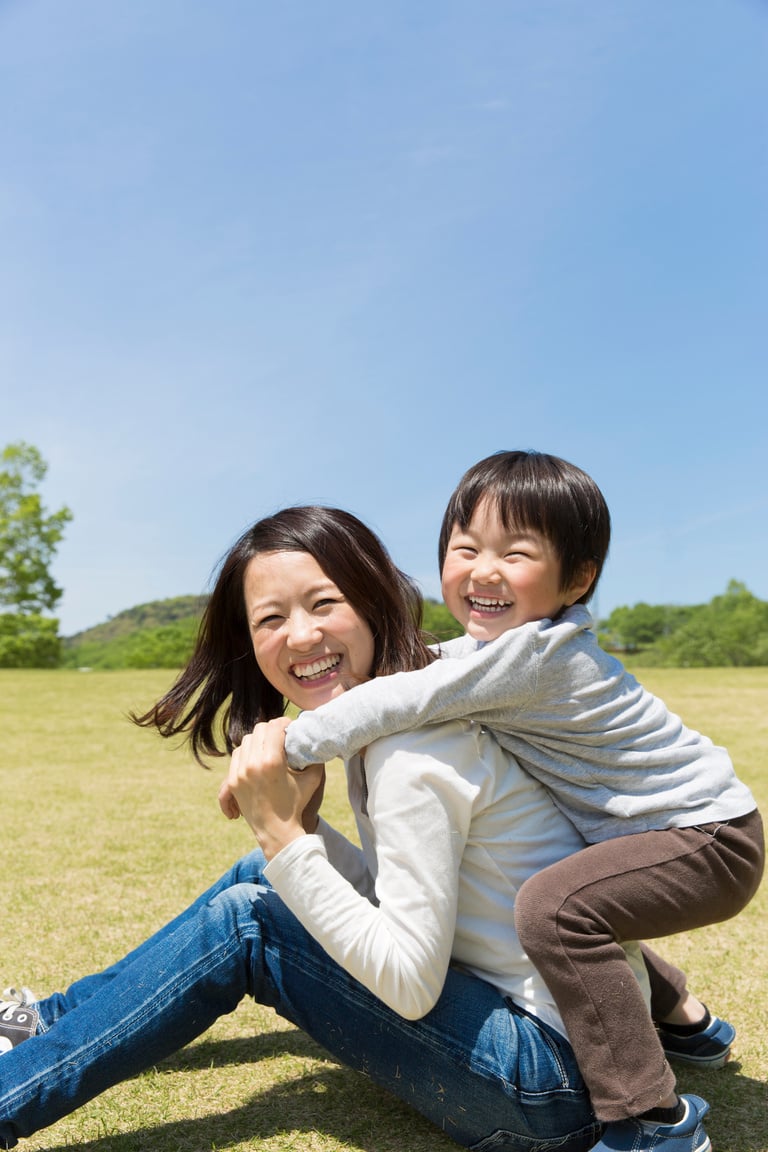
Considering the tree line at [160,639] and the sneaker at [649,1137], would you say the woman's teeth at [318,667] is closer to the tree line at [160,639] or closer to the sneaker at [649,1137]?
the sneaker at [649,1137]

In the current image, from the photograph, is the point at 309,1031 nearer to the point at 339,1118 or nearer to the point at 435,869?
the point at 339,1118

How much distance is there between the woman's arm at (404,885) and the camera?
69.2 inches

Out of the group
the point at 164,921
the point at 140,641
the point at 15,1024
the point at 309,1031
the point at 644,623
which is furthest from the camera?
the point at 140,641

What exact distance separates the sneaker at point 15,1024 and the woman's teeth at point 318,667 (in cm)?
107

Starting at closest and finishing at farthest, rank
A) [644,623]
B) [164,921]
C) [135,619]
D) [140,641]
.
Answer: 1. [164,921]
2. [644,623]
3. [140,641]
4. [135,619]

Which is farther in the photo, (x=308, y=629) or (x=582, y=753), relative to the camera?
(x=308, y=629)

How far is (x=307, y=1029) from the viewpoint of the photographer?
207 cm

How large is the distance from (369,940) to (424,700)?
1.44 ft

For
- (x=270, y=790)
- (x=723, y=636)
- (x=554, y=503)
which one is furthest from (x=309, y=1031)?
(x=723, y=636)

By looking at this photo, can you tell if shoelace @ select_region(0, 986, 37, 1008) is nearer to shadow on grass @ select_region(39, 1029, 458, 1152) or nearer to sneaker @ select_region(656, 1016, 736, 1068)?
shadow on grass @ select_region(39, 1029, 458, 1152)

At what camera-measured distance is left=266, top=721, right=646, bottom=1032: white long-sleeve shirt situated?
5.78 ft

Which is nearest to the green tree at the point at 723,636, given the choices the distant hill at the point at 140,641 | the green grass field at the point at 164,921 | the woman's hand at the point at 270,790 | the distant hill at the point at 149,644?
the distant hill at the point at 149,644

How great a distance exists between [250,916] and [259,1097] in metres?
0.65

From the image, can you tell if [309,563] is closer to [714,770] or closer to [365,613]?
[365,613]
